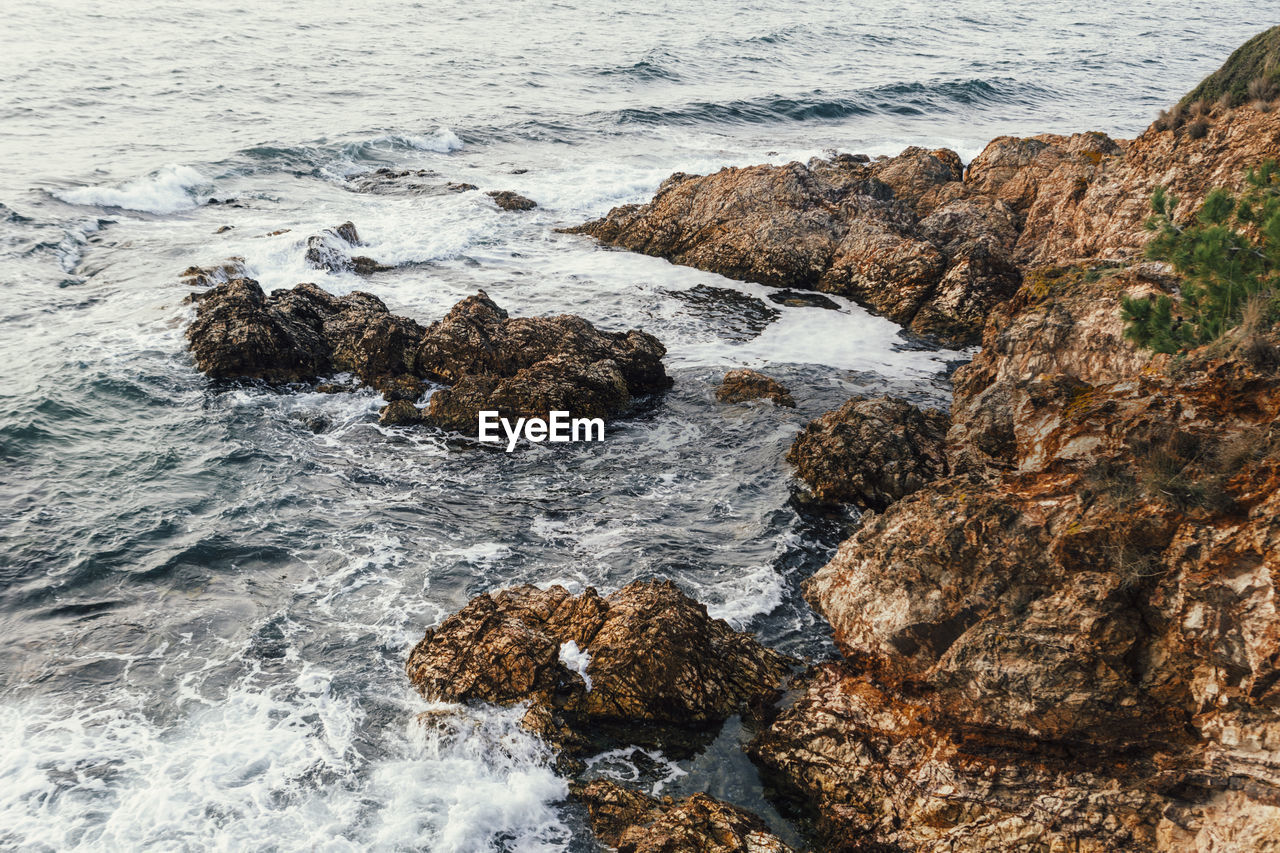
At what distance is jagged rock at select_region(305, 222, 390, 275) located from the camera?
25.5 m

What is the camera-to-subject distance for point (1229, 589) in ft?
23.0

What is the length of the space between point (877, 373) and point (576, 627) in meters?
11.5

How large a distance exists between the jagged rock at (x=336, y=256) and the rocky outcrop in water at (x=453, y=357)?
16.6 feet

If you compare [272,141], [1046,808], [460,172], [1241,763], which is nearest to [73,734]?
[1046,808]

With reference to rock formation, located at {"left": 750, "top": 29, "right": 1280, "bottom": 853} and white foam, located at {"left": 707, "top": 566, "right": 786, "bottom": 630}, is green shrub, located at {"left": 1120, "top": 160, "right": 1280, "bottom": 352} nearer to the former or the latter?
rock formation, located at {"left": 750, "top": 29, "right": 1280, "bottom": 853}

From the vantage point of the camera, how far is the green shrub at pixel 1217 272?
9.71m

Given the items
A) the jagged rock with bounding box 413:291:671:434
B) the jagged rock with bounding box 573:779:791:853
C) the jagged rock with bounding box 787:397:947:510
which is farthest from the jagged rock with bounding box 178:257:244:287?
the jagged rock with bounding box 573:779:791:853

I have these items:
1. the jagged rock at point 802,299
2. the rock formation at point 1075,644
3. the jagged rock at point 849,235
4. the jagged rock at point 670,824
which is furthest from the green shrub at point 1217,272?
the jagged rock at point 802,299

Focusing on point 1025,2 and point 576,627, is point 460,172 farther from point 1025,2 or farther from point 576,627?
point 1025,2

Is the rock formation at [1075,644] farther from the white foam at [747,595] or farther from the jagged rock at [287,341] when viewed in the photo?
the jagged rock at [287,341]

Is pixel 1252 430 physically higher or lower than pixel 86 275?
higher

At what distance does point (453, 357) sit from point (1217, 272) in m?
14.6

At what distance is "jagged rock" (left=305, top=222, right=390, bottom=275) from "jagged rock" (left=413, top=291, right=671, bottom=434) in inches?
315

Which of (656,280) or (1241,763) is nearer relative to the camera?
Answer: (1241,763)
